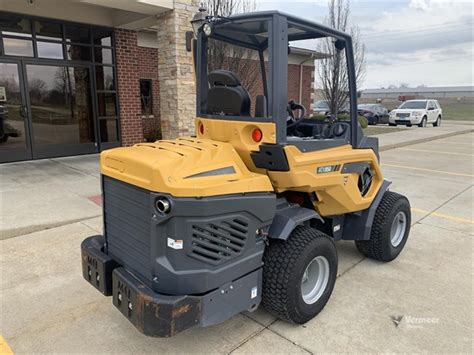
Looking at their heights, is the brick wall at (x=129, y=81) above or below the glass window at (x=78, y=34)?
below

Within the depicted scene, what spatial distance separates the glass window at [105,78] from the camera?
976 centimetres

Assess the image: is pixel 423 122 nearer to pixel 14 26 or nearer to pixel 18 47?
pixel 18 47

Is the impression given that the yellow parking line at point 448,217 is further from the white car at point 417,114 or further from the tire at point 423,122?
the tire at point 423,122

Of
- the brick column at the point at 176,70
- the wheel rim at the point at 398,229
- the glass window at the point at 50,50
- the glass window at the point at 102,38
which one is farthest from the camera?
the glass window at the point at 102,38

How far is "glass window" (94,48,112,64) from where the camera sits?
9635 millimetres

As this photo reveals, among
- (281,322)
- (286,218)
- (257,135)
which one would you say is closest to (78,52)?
(257,135)

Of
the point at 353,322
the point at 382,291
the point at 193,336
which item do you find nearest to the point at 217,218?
the point at 193,336

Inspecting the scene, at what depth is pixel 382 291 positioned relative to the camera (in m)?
3.44

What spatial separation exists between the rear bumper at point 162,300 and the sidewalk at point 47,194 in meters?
2.53

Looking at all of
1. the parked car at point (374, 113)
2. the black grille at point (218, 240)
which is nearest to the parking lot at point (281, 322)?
the black grille at point (218, 240)

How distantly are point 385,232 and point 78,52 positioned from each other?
865 centimetres

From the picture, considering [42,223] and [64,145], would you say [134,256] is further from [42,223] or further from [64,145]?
[64,145]

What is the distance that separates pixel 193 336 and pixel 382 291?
179 cm

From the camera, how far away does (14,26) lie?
8273mm
